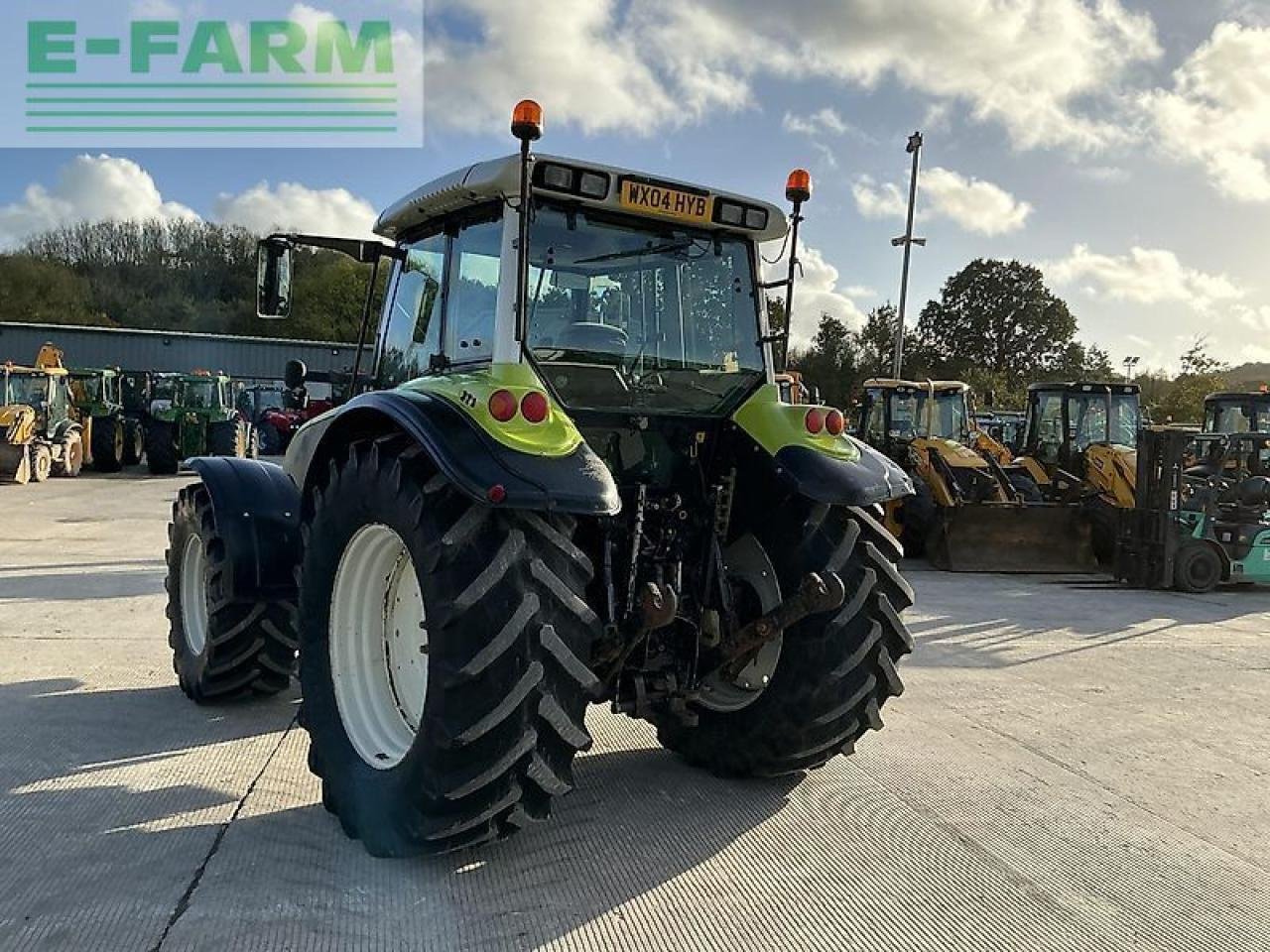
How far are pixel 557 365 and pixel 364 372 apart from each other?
148 cm

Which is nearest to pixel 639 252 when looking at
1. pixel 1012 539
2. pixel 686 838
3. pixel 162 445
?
pixel 686 838

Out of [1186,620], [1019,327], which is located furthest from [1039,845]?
[1019,327]

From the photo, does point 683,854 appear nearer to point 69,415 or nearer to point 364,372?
point 364,372

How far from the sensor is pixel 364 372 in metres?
4.76

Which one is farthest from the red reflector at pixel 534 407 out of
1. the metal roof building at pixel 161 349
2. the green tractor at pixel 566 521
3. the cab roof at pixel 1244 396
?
the metal roof building at pixel 161 349

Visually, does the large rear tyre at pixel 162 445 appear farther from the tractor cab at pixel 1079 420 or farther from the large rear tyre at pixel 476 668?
the large rear tyre at pixel 476 668

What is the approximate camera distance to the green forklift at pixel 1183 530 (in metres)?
10.4

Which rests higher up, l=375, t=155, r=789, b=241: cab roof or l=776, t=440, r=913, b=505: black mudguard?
l=375, t=155, r=789, b=241: cab roof

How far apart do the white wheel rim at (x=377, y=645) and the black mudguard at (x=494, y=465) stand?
603 millimetres

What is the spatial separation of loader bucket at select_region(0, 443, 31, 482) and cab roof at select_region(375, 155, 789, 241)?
637 inches

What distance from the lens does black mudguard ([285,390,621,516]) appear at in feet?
9.59

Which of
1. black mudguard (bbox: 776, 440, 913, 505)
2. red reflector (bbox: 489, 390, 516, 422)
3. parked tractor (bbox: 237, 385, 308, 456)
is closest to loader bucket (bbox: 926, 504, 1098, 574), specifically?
black mudguard (bbox: 776, 440, 913, 505)

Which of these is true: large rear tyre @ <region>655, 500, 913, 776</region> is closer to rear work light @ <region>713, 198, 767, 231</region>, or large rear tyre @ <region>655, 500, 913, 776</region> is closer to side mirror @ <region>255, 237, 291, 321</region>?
rear work light @ <region>713, 198, 767, 231</region>

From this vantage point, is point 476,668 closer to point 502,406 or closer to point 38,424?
point 502,406
